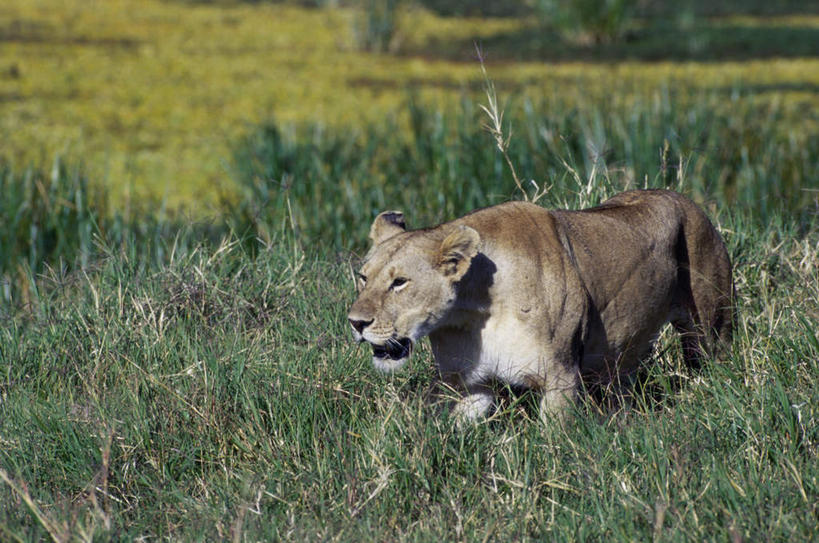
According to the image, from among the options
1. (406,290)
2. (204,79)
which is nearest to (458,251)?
(406,290)

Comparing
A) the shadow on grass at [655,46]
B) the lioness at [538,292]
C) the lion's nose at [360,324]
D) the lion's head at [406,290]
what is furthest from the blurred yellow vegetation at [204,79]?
the lion's nose at [360,324]

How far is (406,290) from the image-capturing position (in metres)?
3.63

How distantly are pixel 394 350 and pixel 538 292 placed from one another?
55 cm

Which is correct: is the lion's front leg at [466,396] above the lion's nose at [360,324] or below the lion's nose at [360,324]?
below

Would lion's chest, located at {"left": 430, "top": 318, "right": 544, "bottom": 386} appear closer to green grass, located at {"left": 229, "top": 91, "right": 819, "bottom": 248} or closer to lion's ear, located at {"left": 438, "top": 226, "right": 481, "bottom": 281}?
lion's ear, located at {"left": 438, "top": 226, "right": 481, "bottom": 281}

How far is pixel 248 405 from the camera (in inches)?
151

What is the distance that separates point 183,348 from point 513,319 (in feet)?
4.89

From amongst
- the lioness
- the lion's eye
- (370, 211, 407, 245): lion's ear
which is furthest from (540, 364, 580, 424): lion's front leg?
(370, 211, 407, 245): lion's ear

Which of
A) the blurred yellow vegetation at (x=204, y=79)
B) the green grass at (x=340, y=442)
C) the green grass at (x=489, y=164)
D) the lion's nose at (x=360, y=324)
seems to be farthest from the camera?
the blurred yellow vegetation at (x=204, y=79)

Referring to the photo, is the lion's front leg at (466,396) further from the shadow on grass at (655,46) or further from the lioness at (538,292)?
the shadow on grass at (655,46)

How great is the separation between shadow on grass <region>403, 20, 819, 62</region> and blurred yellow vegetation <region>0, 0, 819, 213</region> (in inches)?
19.9

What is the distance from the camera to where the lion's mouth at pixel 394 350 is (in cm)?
367

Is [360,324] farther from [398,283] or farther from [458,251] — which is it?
[458,251]

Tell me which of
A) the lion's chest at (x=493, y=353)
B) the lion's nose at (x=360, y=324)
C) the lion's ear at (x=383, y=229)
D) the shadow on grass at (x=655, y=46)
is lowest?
the shadow on grass at (x=655, y=46)
